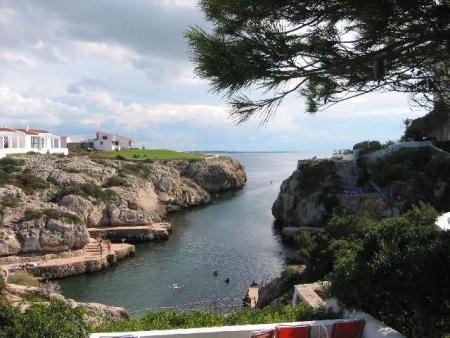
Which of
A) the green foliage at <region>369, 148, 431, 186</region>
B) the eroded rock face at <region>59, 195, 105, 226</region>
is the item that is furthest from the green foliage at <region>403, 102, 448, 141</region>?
the eroded rock face at <region>59, 195, 105, 226</region>

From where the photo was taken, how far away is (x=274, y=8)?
755cm

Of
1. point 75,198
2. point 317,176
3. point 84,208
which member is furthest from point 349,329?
point 75,198

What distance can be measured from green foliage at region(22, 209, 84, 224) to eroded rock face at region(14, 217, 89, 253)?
1.19ft

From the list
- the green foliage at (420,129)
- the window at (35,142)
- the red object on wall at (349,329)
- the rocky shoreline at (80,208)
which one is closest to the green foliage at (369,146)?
the green foliage at (420,129)

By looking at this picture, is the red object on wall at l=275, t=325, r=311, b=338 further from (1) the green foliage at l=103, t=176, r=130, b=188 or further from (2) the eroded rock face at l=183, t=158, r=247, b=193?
(2) the eroded rock face at l=183, t=158, r=247, b=193

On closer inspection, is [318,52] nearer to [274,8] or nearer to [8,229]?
[274,8]

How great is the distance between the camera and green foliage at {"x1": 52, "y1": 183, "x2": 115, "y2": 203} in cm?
4814

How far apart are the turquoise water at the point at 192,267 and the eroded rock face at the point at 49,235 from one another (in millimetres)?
4418

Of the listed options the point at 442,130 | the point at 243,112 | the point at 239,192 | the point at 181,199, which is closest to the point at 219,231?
the point at 181,199

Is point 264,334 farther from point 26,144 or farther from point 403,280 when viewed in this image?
point 26,144

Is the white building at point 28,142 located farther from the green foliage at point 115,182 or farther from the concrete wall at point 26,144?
the green foliage at point 115,182

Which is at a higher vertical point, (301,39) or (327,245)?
(301,39)

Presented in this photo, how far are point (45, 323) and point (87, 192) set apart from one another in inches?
1748

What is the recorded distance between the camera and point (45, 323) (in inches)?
264
